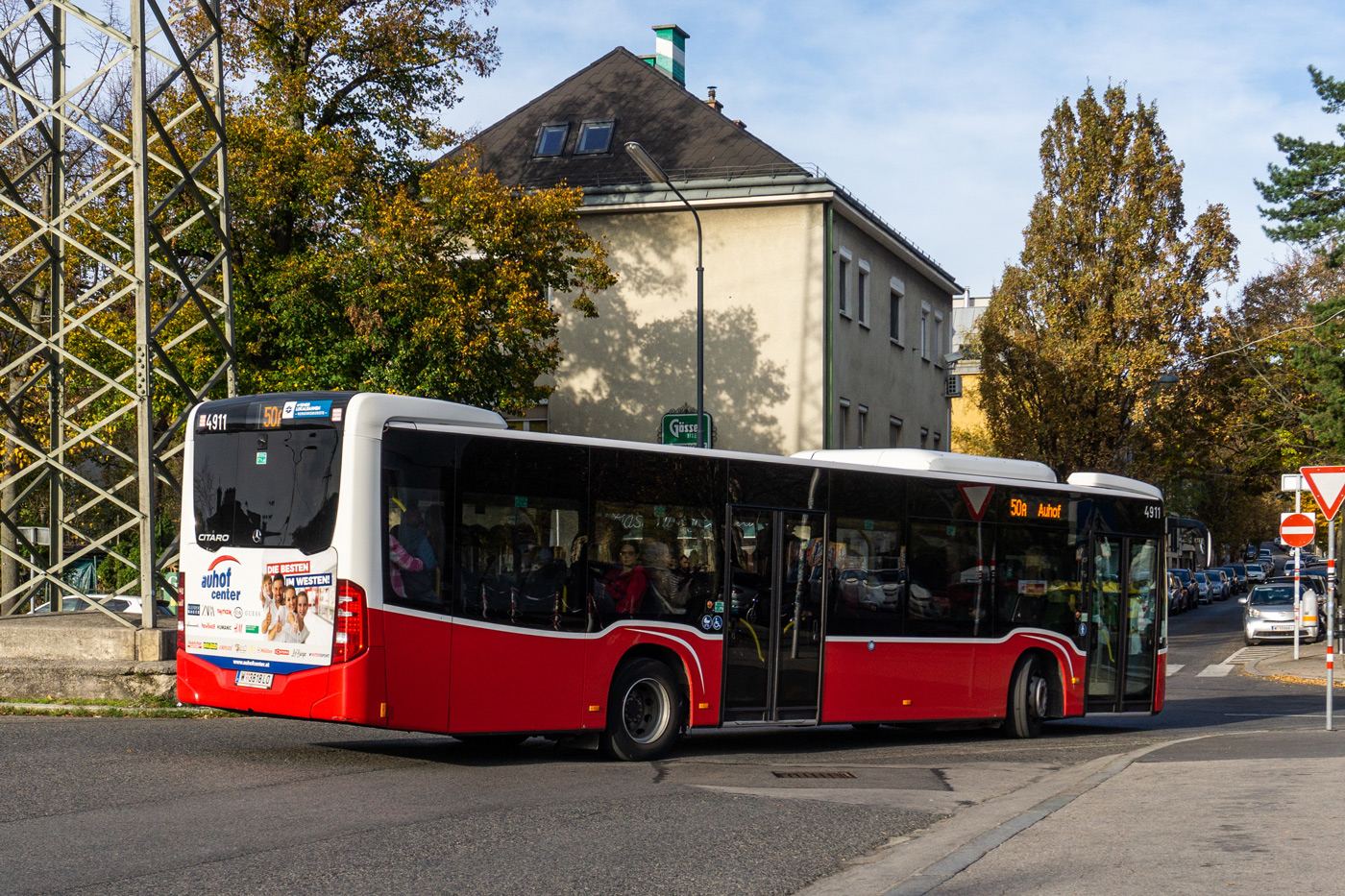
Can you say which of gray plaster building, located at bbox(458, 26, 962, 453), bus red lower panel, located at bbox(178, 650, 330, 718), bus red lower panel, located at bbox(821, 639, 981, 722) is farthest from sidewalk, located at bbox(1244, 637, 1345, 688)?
bus red lower panel, located at bbox(178, 650, 330, 718)

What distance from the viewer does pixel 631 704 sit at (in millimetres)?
11562

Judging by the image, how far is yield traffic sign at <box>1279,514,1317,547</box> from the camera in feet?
70.3

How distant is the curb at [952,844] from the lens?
671cm

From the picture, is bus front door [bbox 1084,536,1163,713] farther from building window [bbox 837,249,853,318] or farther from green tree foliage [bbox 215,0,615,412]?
building window [bbox 837,249,853,318]

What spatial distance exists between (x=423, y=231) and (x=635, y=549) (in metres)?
14.3

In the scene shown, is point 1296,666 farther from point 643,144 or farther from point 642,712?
point 642,712

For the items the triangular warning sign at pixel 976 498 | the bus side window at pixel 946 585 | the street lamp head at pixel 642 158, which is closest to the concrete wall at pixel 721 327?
the street lamp head at pixel 642 158

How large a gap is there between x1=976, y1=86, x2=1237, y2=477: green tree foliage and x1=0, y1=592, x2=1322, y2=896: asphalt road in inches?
994

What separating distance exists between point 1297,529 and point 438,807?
17151 mm

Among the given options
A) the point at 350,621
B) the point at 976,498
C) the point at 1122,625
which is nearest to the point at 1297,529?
the point at 1122,625

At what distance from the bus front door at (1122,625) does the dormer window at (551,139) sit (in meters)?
22.9

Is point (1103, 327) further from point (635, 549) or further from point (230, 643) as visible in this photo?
point (230, 643)

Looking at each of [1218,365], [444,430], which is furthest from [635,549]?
[1218,365]

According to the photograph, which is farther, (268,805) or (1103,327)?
(1103,327)
